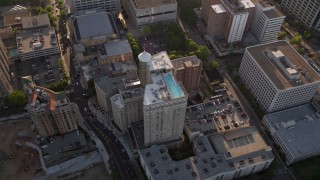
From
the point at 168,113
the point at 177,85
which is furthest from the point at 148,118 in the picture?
the point at 177,85

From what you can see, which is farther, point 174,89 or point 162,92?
point 174,89

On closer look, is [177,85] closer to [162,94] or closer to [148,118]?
[162,94]

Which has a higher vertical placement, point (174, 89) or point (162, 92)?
point (174, 89)

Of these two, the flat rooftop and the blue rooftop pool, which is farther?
the blue rooftop pool

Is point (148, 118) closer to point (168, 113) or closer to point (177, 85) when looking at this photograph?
point (168, 113)

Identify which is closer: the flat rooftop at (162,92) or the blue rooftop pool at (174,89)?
the flat rooftop at (162,92)

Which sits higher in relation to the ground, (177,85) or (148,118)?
(177,85)
